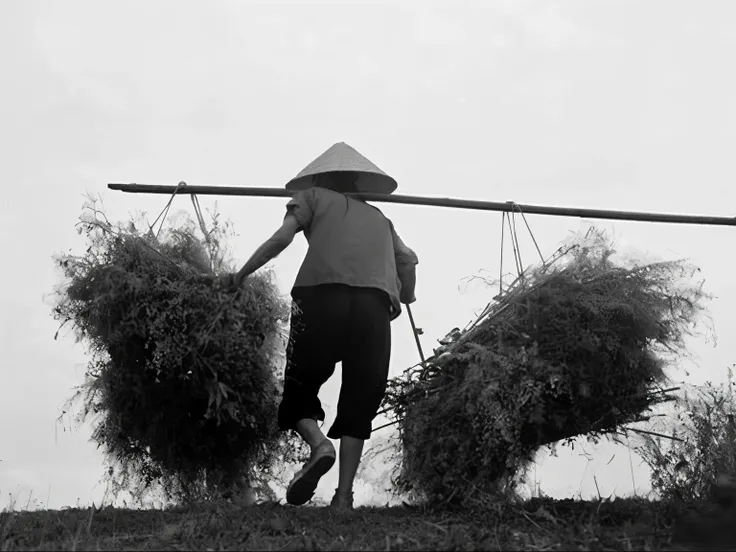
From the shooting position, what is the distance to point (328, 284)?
5.82 m

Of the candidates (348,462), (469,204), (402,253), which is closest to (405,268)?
(402,253)

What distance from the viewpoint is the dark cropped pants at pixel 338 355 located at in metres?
5.73

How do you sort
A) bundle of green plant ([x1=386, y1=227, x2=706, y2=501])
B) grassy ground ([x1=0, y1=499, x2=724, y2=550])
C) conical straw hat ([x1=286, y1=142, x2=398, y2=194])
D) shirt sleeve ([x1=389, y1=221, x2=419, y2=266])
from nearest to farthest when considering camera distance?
1. grassy ground ([x1=0, y1=499, x2=724, y2=550])
2. bundle of green plant ([x1=386, y1=227, x2=706, y2=501])
3. conical straw hat ([x1=286, y1=142, x2=398, y2=194])
4. shirt sleeve ([x1=389, y1=221, x2=419, y2=266])

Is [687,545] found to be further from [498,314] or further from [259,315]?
[259,315]

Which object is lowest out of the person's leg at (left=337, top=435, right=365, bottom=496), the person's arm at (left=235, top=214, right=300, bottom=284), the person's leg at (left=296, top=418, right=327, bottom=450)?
the person's leg at (left=337, top=435, right=365, bottom=496)

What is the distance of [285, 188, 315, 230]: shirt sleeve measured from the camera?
5.93m

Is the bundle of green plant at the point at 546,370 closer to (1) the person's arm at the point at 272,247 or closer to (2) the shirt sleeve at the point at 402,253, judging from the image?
(2) the shirt sleeve at the point at 402,253

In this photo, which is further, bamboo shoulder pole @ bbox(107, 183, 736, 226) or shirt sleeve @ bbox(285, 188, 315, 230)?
bamboo shoulder pole @ bbox(107, 183, 736, 226)

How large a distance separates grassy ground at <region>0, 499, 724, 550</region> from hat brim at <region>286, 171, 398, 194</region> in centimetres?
219

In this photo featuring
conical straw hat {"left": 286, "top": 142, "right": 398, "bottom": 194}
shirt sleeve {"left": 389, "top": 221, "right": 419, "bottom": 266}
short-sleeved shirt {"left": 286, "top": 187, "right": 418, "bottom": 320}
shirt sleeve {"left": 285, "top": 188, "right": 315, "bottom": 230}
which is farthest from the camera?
shirt sleeve {"left": 389, "top": 221, "right": 419, "bottom": 266}

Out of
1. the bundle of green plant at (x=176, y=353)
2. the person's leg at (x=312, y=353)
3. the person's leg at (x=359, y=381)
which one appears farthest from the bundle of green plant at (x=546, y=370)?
the bundle of green plant at (x=176, y=353)

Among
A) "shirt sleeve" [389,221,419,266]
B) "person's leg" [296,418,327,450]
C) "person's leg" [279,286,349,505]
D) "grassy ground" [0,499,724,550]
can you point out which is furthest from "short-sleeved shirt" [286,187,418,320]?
"grassy ground" [0,499,724,550]

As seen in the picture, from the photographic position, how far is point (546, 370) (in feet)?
17.3

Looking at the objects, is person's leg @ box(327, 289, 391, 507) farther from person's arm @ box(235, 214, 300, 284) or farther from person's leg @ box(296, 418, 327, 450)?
person's arm @ box(235, 214, 300, 284)
